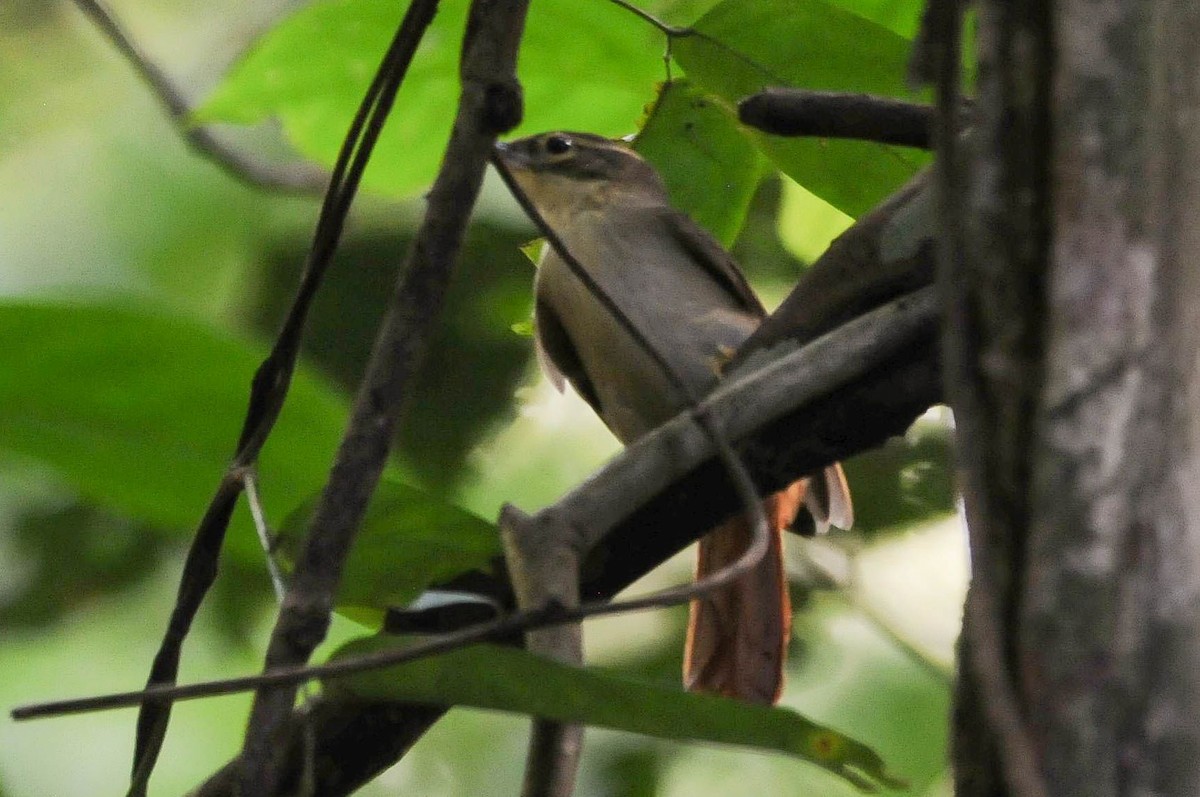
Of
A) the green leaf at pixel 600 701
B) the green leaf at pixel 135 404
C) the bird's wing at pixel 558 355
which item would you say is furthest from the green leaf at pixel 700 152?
the green leaf at pixel 600 701

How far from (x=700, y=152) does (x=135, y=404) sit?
36.8 inches

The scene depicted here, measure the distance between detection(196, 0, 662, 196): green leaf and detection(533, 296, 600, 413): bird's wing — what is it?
0.62 meters

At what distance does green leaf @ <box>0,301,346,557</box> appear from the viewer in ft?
2.75

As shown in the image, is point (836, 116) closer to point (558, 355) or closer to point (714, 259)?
point (714, 259)

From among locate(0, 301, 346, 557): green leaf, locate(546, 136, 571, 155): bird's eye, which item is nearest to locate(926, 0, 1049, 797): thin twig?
locate(0, 301, 346, 557): green leaf

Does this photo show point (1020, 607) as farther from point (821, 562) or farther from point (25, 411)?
point (821, 562)

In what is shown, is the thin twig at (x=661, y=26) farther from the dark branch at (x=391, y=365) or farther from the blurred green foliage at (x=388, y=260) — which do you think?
the dark branch at (x=391, y=365)

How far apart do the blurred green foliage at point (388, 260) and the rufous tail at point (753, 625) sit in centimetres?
35

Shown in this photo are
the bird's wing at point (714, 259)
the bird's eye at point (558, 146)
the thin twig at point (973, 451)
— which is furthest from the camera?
the bird's eye at point (558, 146)

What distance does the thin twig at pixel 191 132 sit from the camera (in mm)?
1271

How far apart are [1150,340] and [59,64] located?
134 inches

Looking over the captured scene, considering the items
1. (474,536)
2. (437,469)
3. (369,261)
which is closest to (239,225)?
(369,261)

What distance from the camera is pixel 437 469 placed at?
279cm

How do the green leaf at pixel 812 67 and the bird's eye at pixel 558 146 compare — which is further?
the bird's eye at pixel 558 146
